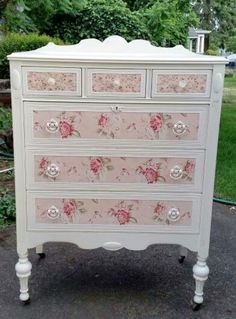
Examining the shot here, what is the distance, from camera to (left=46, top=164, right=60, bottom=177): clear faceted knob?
1.81 m

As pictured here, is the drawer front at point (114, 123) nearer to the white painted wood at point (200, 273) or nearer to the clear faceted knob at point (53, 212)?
the clear faceted knob at point (53, 212)

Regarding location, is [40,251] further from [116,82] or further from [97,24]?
[97,24]

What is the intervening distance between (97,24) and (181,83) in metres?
7.32

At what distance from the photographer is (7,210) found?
299cm

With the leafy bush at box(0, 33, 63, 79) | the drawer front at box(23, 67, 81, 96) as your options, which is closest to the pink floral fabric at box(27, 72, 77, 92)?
the drawer front at box(23, 67, 81, 96)

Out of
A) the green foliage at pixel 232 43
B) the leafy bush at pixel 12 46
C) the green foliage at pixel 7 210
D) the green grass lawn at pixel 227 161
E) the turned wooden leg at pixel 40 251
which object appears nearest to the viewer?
the turned wooden leg at pixel 40 251

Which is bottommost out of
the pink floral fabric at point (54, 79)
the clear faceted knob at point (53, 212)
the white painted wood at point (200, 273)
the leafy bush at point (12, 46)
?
the white painted wood at point (200, 273)

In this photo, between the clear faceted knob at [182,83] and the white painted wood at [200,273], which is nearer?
the clear faceted knob at [182,83]

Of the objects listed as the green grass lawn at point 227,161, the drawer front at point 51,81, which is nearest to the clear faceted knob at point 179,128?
the drawer front at point 51,81

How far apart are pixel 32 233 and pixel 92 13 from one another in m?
7.51

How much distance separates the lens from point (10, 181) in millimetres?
3652

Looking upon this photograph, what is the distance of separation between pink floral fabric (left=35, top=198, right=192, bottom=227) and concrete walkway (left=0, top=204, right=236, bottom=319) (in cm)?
42

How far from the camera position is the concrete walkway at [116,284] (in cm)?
195

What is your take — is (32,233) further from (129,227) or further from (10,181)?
(10,181)
